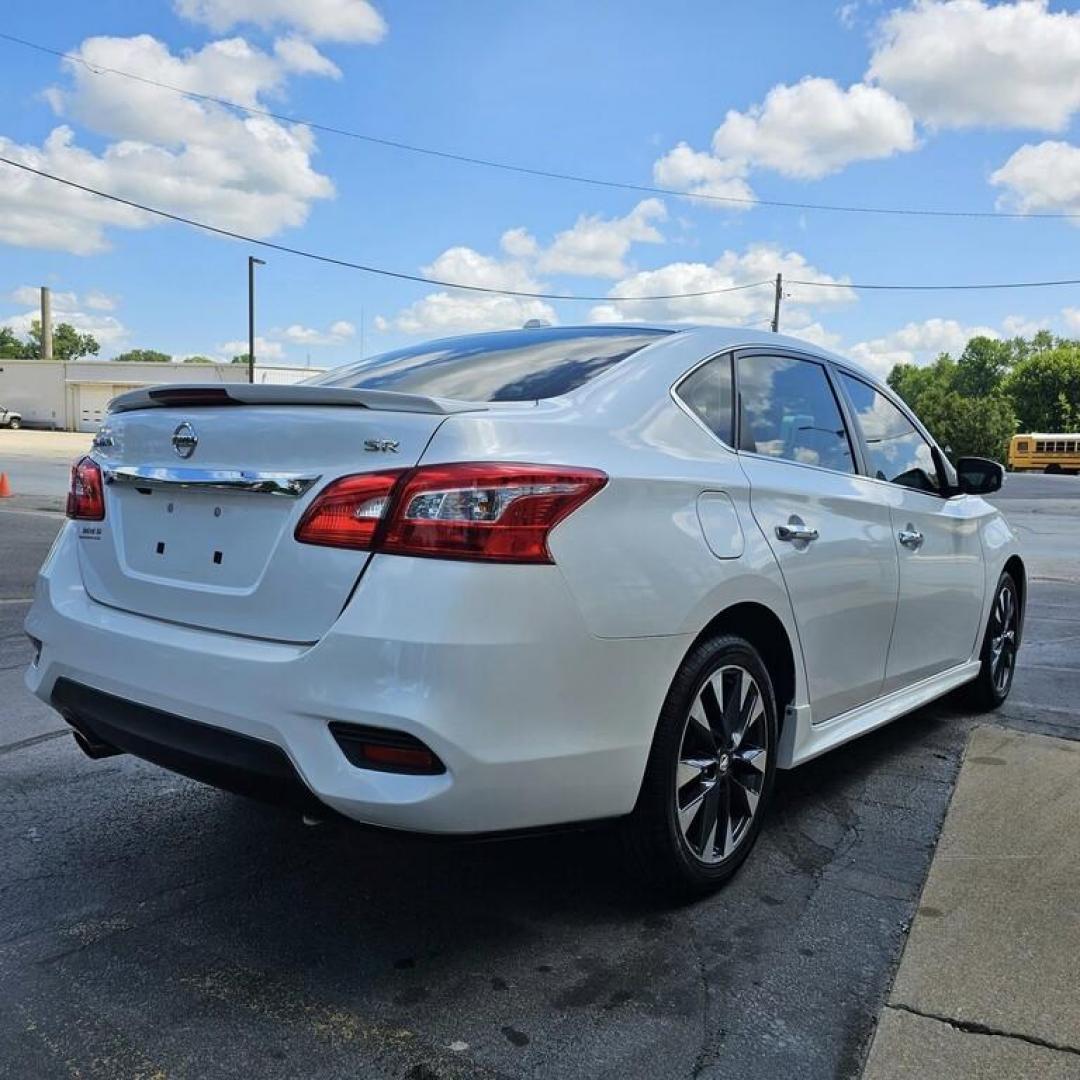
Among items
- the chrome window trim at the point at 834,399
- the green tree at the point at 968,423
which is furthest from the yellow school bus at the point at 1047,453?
the chrome window trim at the point at 834,399

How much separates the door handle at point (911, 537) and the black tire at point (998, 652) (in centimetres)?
114

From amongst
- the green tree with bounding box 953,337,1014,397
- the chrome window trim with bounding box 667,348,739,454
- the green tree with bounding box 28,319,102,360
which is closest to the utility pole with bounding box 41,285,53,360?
the green tree with bounding box 28,319,102,360

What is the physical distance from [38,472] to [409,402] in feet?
82.3

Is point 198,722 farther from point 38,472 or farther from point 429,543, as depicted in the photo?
point 38,472

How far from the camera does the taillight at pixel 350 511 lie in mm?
2283

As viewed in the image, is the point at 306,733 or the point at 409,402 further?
the point at 409,402

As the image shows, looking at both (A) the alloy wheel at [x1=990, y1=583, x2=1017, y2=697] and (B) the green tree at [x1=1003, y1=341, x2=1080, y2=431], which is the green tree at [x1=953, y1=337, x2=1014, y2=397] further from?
(A) the alloy wheel at [x1=990, y1=583, x2=1017, y2=697]

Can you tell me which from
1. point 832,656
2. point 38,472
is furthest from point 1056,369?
point 832,656

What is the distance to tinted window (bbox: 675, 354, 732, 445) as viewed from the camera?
3020 millimetres

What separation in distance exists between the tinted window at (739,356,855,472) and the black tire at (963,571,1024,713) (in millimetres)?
1760

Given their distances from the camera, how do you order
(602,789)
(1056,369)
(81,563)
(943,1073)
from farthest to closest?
(1056,369), (81,563), (602,789), (943,1073)

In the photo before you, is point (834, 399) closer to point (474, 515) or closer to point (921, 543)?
point (921, 543)

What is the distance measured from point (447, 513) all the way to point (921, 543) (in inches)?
98.5

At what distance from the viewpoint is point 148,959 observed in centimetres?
252
